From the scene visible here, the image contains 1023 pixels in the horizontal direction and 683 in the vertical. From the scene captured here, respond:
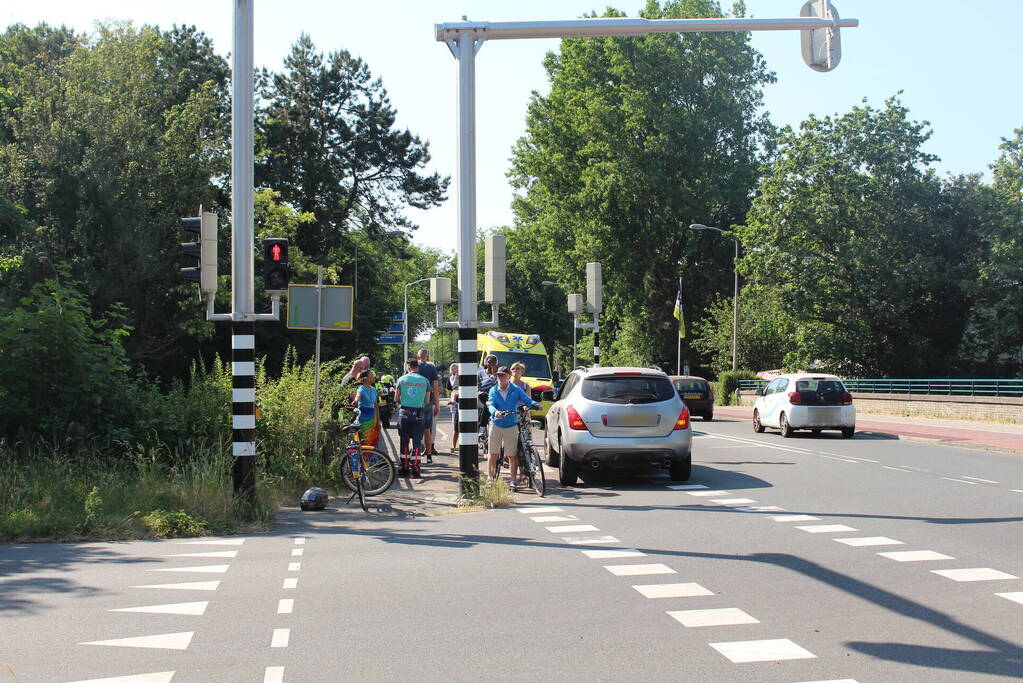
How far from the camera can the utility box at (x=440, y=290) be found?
591 inches

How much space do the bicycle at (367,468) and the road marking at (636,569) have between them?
4989 millimetres

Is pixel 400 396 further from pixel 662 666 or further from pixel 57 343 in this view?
pixel 662 666

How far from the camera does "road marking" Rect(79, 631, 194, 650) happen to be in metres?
5.81

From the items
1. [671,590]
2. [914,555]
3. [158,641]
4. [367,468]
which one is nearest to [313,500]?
[367,468]

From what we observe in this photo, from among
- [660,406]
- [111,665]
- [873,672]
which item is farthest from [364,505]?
[873,672]

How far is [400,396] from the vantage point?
1602cm

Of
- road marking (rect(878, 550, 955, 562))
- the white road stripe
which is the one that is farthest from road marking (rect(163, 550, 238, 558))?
→ road marking (rect(878, 550, 955, 562))

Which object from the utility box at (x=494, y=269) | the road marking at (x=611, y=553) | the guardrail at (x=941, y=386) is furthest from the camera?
the guardrail at (x=941, y=386)

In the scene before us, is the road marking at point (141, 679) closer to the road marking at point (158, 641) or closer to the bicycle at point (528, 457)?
the road marking at point (158, 641)

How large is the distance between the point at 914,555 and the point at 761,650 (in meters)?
3.51

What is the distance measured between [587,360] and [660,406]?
63842 millimetres

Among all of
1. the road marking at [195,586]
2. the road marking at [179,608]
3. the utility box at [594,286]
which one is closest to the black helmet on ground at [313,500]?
the road marking at [195,586]

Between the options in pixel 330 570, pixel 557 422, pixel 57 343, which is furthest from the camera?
pixel 557 422

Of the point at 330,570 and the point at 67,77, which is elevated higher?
the point at 67,77
